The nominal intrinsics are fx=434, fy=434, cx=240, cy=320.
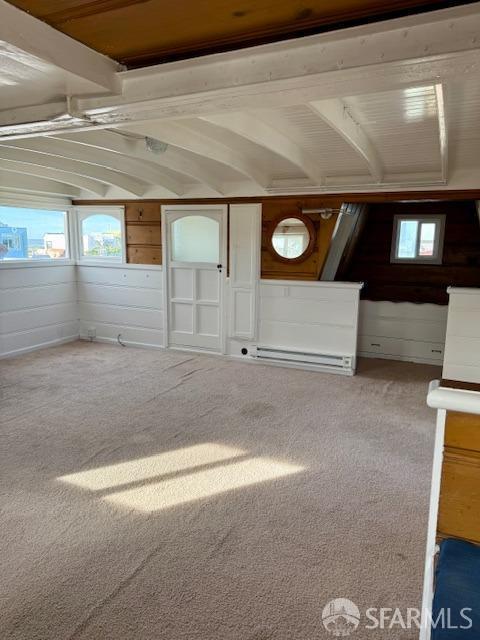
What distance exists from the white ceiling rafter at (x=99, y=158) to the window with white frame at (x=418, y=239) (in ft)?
9.80

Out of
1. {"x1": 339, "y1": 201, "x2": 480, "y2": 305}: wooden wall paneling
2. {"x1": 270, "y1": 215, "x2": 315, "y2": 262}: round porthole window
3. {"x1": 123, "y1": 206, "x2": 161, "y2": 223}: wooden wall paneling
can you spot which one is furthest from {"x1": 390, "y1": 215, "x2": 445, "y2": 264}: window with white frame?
{"x1": 123, "y1": 206, "x2": 161, "y2": 223}: wooden wall paneling

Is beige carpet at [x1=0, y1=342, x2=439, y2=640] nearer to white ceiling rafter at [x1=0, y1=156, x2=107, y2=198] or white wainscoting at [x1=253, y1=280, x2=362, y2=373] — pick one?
white wainscoting at [x1=253, y1=280, x2=362, y2=373]

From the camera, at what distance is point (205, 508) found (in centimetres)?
242

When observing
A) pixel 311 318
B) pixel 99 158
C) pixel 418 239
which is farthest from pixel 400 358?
pixel 99 158

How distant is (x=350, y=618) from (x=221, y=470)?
125 centimetres

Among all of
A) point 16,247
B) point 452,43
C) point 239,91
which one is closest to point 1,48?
point 239,91

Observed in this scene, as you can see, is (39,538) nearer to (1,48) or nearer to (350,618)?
(350,618)

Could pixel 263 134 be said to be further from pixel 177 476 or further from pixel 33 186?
pixel 33 186

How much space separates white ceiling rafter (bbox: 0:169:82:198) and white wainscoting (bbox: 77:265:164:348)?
3.47ft

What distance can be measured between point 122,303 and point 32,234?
147 centimetres

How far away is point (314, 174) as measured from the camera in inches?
167

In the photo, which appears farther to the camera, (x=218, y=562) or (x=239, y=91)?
(x=218, y=562)

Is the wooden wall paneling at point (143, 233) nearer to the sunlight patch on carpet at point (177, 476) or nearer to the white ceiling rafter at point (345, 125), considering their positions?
the white ceiling rafter at point (345, 125)

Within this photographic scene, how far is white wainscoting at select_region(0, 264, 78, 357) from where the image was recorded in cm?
544
